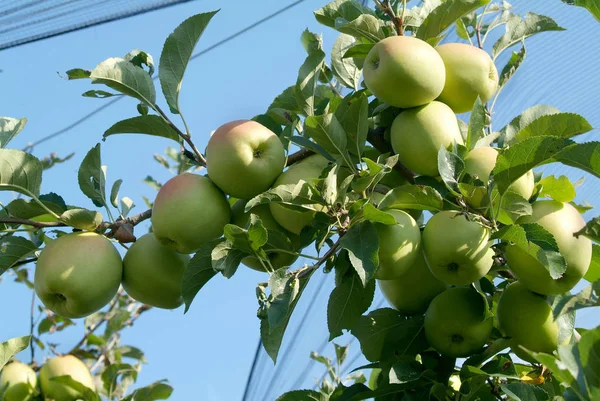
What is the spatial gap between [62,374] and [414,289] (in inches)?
37.4

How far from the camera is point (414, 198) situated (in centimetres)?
119

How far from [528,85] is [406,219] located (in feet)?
3.55

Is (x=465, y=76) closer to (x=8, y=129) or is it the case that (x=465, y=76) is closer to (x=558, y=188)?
(x=558, y=188)

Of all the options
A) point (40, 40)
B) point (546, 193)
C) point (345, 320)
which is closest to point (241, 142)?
point (345, 320)

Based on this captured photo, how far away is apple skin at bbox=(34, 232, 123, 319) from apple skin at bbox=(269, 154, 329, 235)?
12.6 inches

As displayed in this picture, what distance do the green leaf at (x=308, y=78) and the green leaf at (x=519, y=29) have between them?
41 centimetres

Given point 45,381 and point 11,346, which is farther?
point 45,381

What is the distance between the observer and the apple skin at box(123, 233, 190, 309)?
1.38 meters

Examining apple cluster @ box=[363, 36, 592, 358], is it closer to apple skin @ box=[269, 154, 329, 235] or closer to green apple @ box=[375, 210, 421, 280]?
green apple @ box=[375, 210, 421, 280]

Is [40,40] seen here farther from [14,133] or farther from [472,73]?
[472,73]

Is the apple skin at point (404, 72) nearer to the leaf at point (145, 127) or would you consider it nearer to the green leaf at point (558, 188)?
the green leaf at point (558, 188)

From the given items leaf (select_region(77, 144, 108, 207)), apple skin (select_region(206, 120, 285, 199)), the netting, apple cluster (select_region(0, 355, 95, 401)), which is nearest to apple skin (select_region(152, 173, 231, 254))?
apple skin (select_region(206, 120, 285, 199))

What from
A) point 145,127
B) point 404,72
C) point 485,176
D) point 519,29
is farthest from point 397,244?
point 519,29

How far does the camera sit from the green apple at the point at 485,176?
3.95 ft
